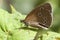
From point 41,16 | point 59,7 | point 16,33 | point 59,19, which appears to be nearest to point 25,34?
point 16,33

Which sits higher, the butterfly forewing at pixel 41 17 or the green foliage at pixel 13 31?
the butterfly forewing at pixel 41 17

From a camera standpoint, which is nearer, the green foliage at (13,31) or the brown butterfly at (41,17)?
the brown butterfly at (41,17)

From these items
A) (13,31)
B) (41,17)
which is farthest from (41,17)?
(13,31)

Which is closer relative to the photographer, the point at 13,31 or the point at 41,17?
the point at 41,17

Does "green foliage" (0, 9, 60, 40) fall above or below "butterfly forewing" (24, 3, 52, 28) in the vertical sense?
below

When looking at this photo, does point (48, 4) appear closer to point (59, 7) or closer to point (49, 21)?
point (49, 21)

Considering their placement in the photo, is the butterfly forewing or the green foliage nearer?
the butterfly forewing

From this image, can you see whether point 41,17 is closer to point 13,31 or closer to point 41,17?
point 41,17
